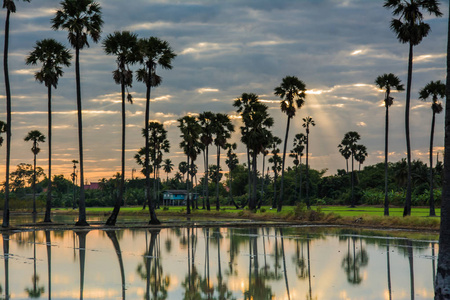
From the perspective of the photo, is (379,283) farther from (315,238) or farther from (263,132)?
(263,132)

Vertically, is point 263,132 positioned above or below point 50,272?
above

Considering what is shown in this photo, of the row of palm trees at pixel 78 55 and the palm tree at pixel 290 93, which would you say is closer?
the row of palm trees at pixel 78 55

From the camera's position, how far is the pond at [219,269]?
551 inches

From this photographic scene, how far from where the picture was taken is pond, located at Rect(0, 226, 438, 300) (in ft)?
45.9

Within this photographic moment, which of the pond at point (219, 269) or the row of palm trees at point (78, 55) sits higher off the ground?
the row of palm trees at point (78, 55)

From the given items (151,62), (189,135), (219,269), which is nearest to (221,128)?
(189,135)

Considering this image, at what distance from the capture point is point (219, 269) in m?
18.5

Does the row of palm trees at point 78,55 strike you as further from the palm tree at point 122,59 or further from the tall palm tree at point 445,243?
the tall palm tree at point 445,243

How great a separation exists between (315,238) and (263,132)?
127 ft

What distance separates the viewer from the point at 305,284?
50.5 feet

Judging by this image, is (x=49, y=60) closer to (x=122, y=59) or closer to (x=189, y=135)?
(x=122, y=59)

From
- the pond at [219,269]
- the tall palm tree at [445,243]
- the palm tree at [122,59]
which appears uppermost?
the palm tree at [122,59]

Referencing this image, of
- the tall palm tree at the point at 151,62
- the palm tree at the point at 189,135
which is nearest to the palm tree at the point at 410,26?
the tall palm tree at the point at 151,62

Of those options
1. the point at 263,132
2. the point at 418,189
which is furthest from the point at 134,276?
the point at 418,189
